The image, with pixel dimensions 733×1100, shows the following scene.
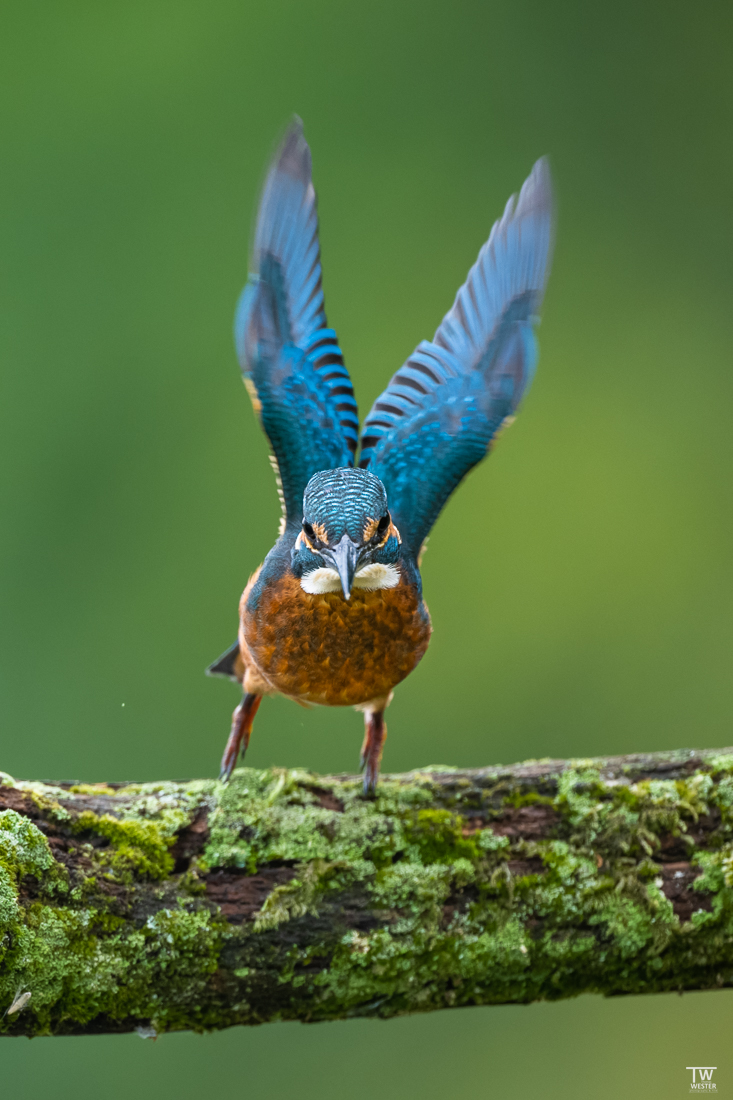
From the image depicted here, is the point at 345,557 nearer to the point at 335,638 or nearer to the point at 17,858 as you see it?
the point at 335,638

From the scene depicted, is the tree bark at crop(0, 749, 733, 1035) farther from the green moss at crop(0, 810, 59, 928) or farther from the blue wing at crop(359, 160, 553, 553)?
the blue wing at crop(359, 160, 553, 553)

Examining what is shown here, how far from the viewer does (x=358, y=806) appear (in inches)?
126

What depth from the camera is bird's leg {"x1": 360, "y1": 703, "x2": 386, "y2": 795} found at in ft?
10.8

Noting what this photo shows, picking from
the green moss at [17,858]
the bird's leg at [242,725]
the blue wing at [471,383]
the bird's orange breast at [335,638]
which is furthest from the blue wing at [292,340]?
the green moss at [17,858]

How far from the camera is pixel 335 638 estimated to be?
3.13 m

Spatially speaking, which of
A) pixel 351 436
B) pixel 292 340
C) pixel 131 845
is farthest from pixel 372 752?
pixel 292 340

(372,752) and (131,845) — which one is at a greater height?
(372,752)

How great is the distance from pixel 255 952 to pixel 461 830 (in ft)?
2.33

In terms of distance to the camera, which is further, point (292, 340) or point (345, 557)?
point (292, 340)

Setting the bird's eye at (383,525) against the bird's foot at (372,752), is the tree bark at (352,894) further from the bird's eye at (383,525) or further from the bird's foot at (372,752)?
the bird's eye at (383,525)

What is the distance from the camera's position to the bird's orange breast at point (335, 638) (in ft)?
10.2

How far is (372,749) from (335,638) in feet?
1.80

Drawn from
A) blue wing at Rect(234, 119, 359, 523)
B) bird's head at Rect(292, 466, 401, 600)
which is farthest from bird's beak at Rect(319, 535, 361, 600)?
blue wing at Rect(234, 119, 359, 523)

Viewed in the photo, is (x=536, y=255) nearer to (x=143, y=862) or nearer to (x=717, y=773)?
(x=717, y=773)
